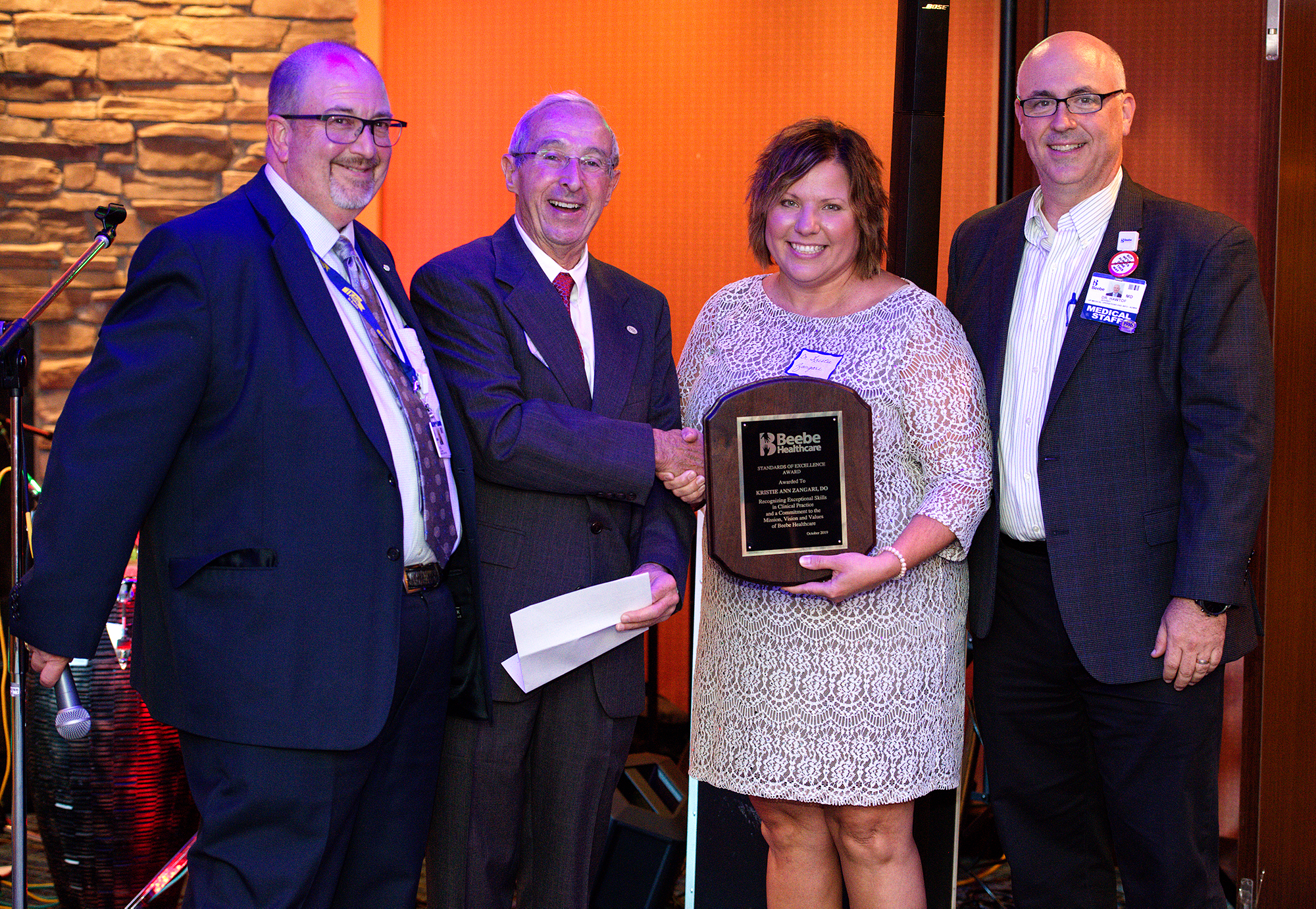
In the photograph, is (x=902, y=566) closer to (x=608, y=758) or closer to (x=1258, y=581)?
(x=608, y=758)

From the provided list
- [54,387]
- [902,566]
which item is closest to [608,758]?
[902,566]

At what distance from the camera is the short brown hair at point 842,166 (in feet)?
7.79

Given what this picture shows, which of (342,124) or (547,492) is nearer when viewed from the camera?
(342,124)

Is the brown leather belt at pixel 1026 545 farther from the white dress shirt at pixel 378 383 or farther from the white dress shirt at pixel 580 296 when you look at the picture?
the white dress shirt at pixel 378 383

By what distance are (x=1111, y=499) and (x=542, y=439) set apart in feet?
3.79

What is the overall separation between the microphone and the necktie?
2.17ft

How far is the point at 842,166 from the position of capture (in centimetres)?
238

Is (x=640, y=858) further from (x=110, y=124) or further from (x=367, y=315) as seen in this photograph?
(x=110, y=124)

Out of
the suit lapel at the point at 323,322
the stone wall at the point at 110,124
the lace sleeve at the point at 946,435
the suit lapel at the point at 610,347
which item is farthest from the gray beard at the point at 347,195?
the stone wall at the point at 110,124

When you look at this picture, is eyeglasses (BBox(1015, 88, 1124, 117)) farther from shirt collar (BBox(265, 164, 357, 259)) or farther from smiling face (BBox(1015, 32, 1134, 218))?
shirt collar (BBox(265, 164, 357, 259))

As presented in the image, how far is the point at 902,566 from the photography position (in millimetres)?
2238

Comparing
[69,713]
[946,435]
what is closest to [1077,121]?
[946,435]

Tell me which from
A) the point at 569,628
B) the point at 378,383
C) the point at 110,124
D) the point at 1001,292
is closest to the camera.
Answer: the point at 378,383

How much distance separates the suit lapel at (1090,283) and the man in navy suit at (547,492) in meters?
0.76
